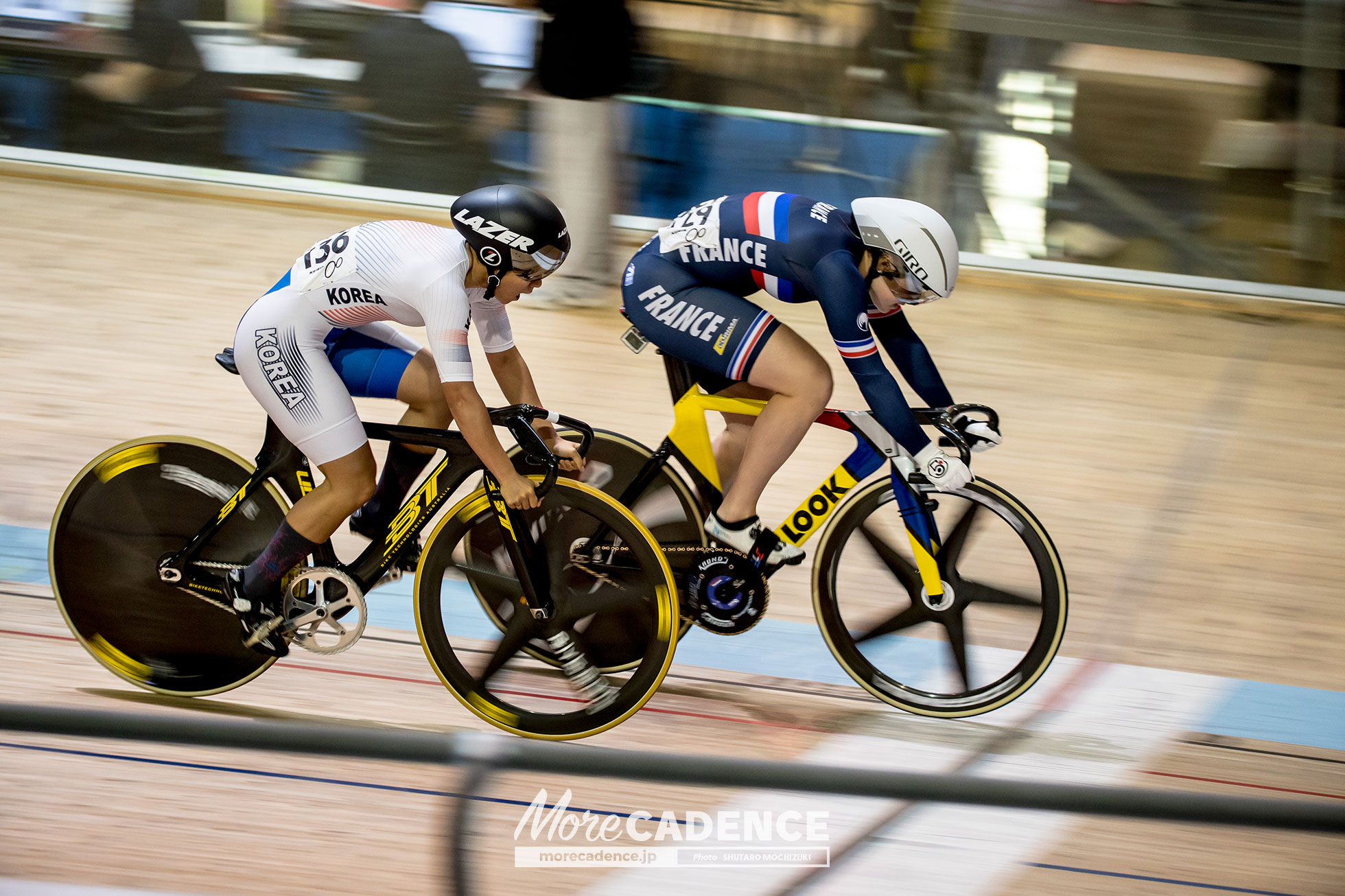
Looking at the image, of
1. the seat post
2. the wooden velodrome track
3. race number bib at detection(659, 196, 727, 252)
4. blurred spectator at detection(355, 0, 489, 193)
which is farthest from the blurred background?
the seat post

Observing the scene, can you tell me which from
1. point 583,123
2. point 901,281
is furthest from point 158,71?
point 901,281

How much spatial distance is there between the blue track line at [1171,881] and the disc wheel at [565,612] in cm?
130

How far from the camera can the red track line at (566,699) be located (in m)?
3.26

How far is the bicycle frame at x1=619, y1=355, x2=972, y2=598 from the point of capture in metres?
3.20

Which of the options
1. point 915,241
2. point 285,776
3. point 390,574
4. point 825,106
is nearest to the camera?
point 285,776

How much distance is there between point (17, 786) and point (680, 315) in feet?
6.15

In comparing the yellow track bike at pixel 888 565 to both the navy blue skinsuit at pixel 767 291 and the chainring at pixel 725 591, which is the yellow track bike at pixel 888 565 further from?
the navy blue skinsuit at pixel 767 291

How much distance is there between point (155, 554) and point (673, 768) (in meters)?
2.13

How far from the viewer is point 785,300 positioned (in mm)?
3258

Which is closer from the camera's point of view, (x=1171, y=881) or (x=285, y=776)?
(x=285, y=776)

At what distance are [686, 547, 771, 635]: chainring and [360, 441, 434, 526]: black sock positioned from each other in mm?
767

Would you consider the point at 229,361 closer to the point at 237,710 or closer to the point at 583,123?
the point at 237,710

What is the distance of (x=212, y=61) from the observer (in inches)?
323

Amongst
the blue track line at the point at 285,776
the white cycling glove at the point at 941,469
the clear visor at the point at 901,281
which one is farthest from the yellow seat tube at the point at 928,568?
the blue track line at the point at 285,776
